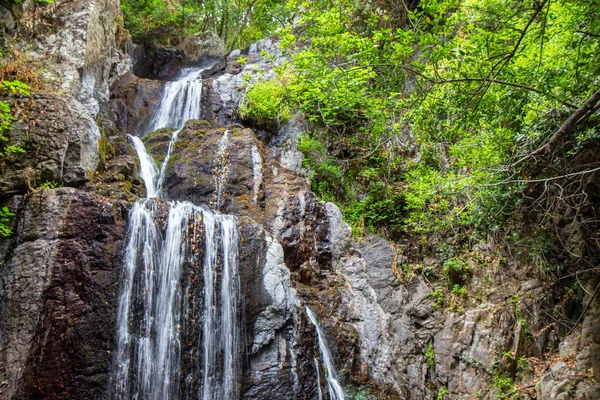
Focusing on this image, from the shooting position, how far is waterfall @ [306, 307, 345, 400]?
5.90 meters

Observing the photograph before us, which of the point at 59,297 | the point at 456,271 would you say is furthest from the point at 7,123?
the point at 456,271

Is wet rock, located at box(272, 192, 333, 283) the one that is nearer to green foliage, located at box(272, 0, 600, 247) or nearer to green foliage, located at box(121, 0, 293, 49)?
green foliage, located at box(272, 0, 600, 247)

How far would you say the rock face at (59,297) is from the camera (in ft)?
14.4

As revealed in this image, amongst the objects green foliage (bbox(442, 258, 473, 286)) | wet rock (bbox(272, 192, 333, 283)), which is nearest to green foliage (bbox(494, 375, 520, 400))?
green foliage (bbox(442, 258, 473, 286))

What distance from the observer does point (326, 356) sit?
6.23 meters

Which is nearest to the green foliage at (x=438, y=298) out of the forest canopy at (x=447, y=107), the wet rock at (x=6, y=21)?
the forest canopy at (x=447, y=107)

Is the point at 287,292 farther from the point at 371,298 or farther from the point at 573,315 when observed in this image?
the point at 573,315

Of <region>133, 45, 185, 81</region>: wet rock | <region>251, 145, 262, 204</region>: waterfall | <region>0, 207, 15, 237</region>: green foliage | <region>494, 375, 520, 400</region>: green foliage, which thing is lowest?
<region>494, 375, 520, 400</region>: green foliage

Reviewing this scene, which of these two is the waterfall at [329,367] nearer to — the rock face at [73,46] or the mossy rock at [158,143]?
the mossy rock at [158,143]

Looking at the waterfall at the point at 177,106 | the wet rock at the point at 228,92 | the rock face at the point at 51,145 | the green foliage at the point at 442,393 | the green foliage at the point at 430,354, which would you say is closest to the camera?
the rock face at the point at 51,145

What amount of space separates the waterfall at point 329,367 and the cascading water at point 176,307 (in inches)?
56.7

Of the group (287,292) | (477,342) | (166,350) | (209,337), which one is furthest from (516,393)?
(166,350)

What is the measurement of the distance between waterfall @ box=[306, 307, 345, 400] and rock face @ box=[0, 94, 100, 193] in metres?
4.50

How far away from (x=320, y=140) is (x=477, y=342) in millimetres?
6198
